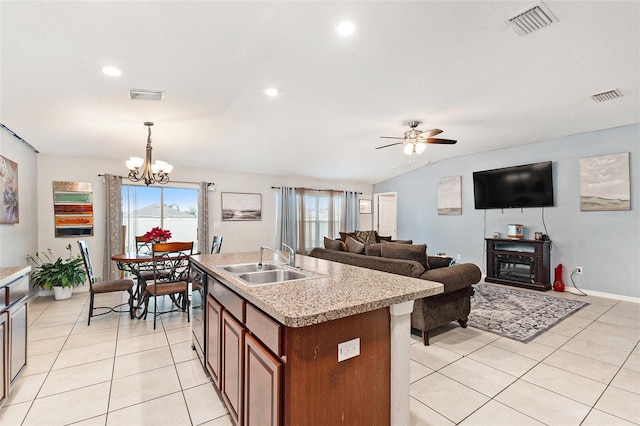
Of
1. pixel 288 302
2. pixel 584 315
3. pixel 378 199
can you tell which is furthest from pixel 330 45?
pixel 378 199

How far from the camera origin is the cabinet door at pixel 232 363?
1.64m

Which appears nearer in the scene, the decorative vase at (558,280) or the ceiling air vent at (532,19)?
the ceiling air vent at (532,19)

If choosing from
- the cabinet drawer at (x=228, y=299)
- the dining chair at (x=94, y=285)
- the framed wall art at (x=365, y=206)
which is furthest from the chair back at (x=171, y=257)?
the framed wall art at (x=365, y=206)

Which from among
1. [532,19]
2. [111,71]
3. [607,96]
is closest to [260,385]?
[111,71]

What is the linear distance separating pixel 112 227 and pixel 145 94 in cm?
323

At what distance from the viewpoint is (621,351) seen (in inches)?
111

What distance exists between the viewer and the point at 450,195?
269 inches

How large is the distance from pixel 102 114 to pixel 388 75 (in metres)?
3.31

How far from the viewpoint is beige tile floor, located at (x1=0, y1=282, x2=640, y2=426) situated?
194 centimetres

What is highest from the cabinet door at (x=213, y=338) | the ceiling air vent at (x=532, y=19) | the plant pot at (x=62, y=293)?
the ceiling air vent at (x=532, y=19)

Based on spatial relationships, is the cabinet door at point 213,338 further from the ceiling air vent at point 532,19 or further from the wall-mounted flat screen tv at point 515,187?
the wall-mounted flat screen tv at point 515,187

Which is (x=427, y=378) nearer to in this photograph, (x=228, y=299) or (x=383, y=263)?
(x=383, y=263)

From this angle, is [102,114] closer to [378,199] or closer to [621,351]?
[621,351]

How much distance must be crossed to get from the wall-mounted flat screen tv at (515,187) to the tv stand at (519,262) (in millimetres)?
732
